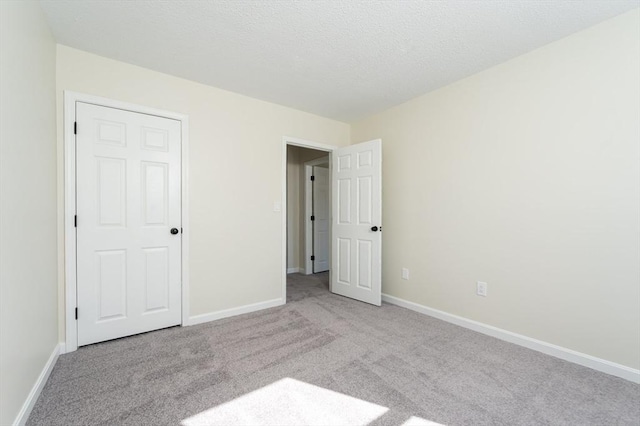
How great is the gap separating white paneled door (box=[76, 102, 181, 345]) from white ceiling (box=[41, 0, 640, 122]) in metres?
0.59

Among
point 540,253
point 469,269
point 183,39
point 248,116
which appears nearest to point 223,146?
point 248,116

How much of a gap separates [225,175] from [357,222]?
1692 millimetres

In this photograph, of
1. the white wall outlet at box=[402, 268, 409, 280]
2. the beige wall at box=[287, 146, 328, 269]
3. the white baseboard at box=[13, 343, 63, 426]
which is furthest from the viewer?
the beige wall at box=[287, 146, 328, 269]

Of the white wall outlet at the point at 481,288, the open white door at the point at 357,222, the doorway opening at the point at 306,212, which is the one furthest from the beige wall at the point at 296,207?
the white wall outlet at the point at 481,288

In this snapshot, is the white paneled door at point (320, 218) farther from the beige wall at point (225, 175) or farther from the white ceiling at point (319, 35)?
the white ceiling at point (319, 35)

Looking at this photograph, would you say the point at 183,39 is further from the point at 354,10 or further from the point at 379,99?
the point at 379,99

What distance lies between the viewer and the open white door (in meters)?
3.28

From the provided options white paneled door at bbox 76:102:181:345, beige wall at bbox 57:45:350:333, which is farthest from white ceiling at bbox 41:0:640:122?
white paneled door at bbox 76:102:181:345

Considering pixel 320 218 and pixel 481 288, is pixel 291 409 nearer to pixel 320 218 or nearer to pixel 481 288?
pixel 481 288

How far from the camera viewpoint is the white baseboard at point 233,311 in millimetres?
2725

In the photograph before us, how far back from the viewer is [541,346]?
218 centimetres

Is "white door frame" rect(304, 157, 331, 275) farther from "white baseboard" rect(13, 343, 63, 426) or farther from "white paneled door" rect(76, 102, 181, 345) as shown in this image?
"white baseboard" rect(13, 343, 63, 426)

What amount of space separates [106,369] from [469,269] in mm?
3127

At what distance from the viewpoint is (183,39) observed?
6.78 feet
